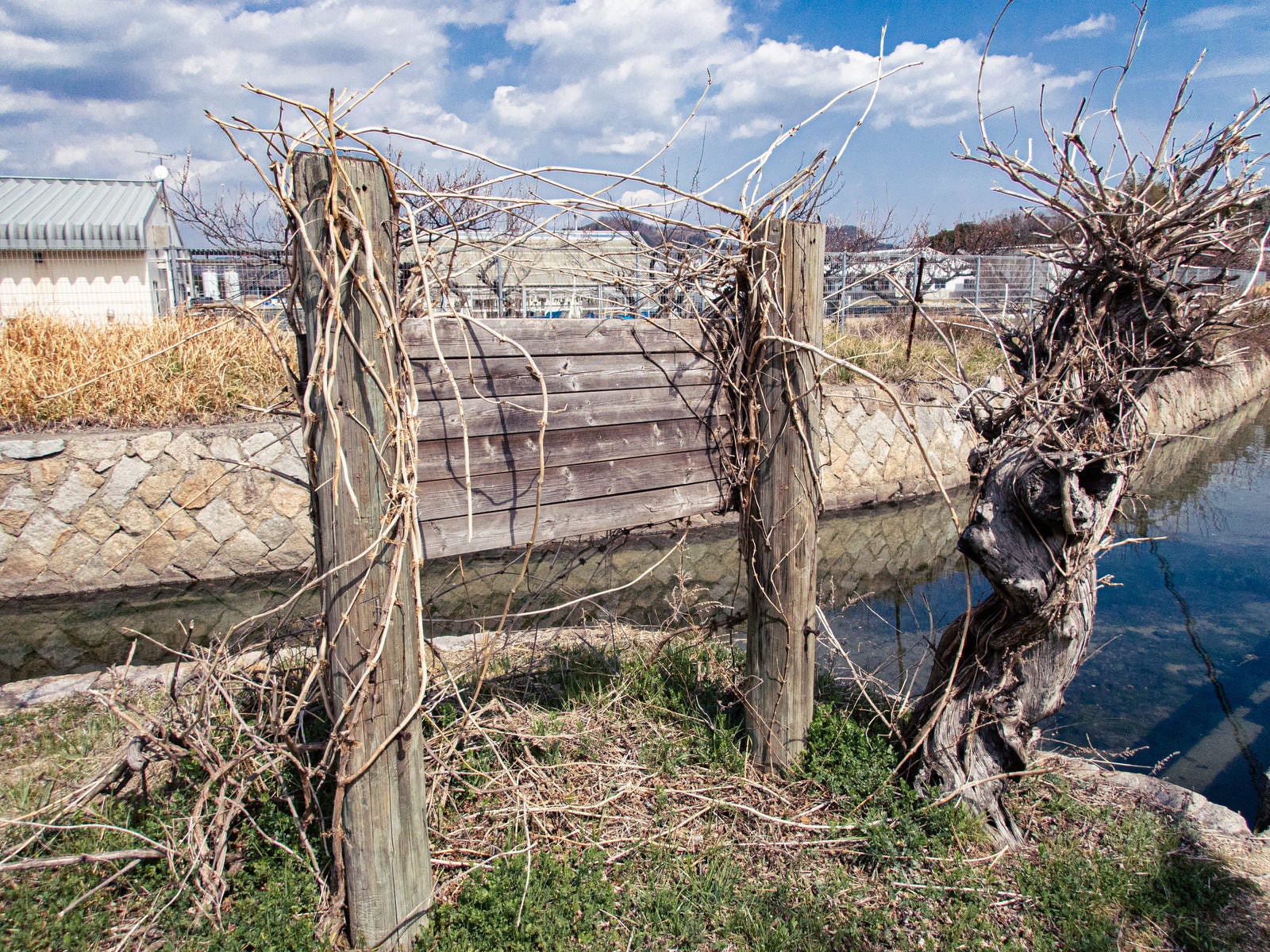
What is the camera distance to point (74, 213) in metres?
16.9

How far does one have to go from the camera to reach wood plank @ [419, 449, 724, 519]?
241 centimetres

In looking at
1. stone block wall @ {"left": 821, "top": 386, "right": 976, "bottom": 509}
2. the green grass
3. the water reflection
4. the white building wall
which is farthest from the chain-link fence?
the green grass

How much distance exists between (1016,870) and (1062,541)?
42.1 inches

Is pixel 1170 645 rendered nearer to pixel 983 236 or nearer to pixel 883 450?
pixel 883 450

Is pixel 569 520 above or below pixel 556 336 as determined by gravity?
below

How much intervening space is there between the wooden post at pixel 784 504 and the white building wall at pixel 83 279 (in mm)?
15684

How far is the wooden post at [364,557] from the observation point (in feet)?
6.74

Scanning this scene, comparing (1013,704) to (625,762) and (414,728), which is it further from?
(414,728)

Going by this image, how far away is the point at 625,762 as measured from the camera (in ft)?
9.93

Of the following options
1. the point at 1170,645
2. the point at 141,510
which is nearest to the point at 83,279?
the point at 141,510

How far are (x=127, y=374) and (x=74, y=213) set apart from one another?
489 inches

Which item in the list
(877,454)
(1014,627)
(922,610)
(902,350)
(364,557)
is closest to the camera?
(364,557)

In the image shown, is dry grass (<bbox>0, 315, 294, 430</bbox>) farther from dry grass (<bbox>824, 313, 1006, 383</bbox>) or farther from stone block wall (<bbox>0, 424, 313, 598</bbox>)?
dry grass (<bbox>824, 313, 1006, 383</bbox>)

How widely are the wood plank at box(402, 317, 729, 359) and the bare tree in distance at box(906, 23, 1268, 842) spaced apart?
113 cm
